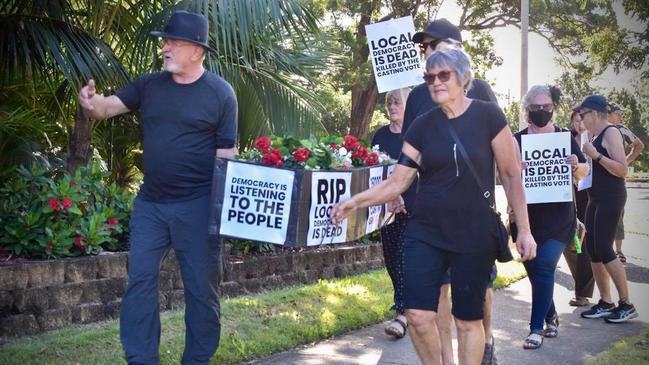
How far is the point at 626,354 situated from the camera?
20.9 ft

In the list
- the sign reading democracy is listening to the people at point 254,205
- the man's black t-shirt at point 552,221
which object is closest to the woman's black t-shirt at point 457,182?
the sign reading democracy is listening to the people at point 254,205

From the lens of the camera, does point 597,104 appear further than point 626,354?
Yes

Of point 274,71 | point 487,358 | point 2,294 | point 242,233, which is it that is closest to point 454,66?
point 242,233

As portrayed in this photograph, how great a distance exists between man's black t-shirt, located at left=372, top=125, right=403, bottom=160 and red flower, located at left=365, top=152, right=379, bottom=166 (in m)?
0.82

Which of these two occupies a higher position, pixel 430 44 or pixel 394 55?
pixel 394 55

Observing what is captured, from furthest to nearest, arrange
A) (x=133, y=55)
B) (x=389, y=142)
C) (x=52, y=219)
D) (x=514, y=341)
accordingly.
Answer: (x=133, y=55) < (x=389, y=142) < (x=514, y=341) < (x=52, y=219)

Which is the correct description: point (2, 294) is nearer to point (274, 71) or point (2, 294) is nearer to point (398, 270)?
point (398, 270)

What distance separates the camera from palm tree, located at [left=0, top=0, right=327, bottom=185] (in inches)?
300

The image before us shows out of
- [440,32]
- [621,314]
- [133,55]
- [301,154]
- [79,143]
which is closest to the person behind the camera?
[301,154]

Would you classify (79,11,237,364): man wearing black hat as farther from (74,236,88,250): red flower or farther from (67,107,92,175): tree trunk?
(67,107,92,175): tree trunk

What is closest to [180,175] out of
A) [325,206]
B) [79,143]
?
[325,206]

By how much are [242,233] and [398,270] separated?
2341 millimetres

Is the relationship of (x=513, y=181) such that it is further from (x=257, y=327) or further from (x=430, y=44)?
(x=257, y=327)

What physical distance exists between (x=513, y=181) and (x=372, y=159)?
68.5 inches
